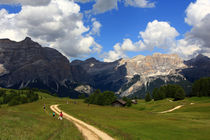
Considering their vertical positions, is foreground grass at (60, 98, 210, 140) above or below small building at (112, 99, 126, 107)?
above

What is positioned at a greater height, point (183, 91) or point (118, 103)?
point (183, 91)

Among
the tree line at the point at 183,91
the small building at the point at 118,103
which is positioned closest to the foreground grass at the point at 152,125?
the tree line at the point at 183,91

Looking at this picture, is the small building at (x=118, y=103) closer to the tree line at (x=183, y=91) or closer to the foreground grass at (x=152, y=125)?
the tree line at (x=183, y=91)

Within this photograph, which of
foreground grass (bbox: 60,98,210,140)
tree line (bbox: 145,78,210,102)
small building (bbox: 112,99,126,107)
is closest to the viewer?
foreground grass (bbox: 60,98,210,140)

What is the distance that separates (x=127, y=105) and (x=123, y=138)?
111 m

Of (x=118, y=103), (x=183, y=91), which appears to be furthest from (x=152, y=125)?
(x=183, y=91)

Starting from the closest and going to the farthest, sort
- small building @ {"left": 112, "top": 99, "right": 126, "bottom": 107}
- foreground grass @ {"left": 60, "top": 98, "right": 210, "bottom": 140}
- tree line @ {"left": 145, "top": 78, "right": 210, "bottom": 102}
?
foreground grass @ {"left": 60, "top": 98, "right": 210, "bottom": 140}
tree line @ {"left": 145, "top": 78, "right": 210, "bottom": 102}
small building @ {"left": 112, "top": 99, "right": 126, "bottom": 107}

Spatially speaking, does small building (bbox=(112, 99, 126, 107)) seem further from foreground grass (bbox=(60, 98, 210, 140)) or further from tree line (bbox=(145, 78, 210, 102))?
foreground grass (bbox=(60, 98, 210, 140))

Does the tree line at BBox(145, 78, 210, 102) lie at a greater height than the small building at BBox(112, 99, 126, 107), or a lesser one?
greater

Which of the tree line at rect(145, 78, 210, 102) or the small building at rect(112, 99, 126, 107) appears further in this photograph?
the small building at rect(112, 99, 126, 107)

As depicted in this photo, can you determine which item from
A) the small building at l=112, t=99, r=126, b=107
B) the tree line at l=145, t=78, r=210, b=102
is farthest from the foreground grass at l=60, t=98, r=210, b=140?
the small building at l=112, t=99, r=126, b=107

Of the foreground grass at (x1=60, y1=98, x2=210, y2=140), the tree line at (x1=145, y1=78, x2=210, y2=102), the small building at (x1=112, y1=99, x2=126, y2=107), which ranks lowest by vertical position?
the small building at (x1=112, y1=99, x2=126, y2=107)

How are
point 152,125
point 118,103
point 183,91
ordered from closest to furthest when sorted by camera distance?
point 152,125 < point 118,103 < point 183,91

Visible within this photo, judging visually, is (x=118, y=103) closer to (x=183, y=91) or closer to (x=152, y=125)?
(x=183, y=91)
